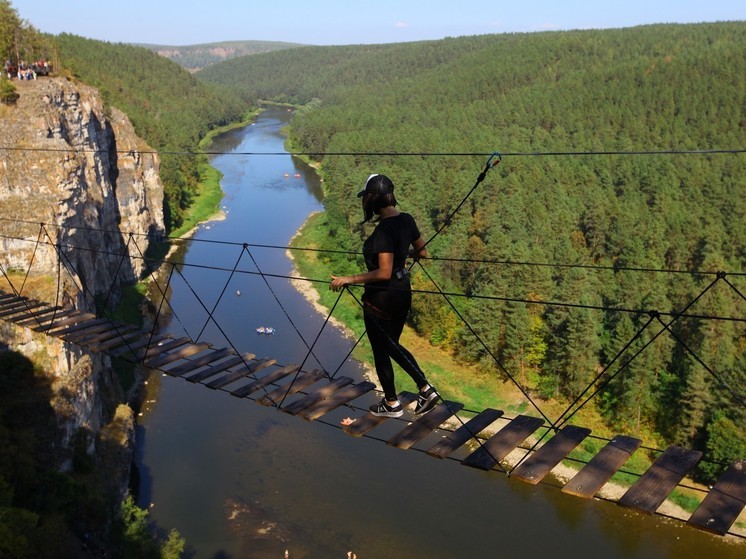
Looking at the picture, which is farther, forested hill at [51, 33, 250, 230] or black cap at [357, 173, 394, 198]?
forested hill at [51, 33, 250, 230]

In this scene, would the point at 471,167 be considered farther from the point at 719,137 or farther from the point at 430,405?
the point at 430,405

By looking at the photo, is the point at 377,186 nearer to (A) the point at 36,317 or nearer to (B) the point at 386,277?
(B) the point at 386,277

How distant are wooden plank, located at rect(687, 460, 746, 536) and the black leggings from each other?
3094 mm

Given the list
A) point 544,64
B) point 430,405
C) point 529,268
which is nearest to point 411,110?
point 544,64

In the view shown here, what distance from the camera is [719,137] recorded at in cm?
6812

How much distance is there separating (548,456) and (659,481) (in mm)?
1098

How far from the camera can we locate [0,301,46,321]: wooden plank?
12.9 m

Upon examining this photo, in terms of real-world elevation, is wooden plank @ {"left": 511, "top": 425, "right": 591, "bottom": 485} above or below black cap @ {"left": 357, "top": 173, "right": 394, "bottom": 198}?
below

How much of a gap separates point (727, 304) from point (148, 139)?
61857 millimetres

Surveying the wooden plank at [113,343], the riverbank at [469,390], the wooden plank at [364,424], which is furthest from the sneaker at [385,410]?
the riverbank at [469,390]

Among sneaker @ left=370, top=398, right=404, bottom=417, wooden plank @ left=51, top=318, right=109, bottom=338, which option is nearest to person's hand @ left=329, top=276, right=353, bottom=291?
sneaker @ left=370, top=398, right=404, bottom=417

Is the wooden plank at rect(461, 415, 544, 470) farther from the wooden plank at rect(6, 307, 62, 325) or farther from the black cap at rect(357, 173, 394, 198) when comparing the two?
the wooden plank at rect(6, 307, 62, 325)

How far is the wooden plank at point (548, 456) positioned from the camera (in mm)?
6866

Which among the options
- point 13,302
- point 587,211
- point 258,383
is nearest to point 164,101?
point 587,211
